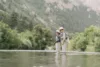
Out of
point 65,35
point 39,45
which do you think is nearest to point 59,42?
point 65,35

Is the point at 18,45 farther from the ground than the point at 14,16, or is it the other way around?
the point at 14,16

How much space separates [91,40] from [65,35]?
54322mm

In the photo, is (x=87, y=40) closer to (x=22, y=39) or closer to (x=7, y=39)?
(x=7, y=39)

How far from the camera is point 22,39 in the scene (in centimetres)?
10288

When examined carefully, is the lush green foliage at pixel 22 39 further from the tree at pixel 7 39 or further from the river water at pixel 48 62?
the river water at pixel 48 62

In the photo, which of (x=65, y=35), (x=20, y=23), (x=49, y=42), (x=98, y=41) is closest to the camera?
(x=65, y=35)

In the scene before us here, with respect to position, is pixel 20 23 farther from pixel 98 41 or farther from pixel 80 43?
pixel 98 41

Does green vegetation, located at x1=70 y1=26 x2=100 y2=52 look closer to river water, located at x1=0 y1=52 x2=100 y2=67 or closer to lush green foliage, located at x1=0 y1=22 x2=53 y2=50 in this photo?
lush green foliage, located at x1=0 y1=22 x2=53 y2=50

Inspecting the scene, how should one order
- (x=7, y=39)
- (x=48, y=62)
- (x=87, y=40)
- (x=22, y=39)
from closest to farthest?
(x=48, y=62) → (x=87, y=40) → (x=7, y=39) → (x=22, y=39)

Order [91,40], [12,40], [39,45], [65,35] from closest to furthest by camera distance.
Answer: [65,35] < [91,40] < [12,40] < [39,45]

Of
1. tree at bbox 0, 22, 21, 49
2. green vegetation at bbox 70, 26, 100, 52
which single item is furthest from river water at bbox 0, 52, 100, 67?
tree at bbox 0, 22, 21, 49

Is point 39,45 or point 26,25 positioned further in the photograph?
point 26,25

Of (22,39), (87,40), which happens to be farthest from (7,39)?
(87,40)

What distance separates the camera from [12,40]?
89875 millimetres
